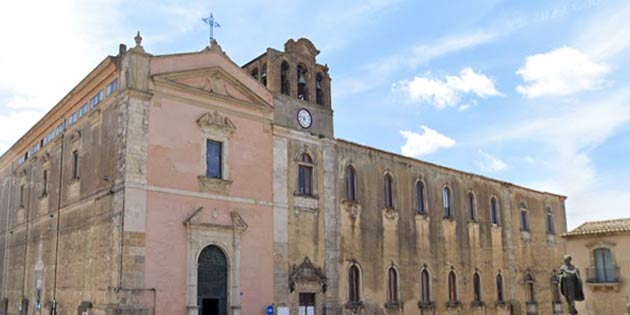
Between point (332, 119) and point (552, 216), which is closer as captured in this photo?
point (332, 119)

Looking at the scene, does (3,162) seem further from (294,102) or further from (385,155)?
(385,155)

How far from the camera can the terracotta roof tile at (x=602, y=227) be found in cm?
2709

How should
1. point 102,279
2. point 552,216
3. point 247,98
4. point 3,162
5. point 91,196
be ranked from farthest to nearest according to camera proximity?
point 552,216 < point 3,162 < point 247,98 < point 91,196 < point 102,279

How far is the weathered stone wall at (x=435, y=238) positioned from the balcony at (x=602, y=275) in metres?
5.58

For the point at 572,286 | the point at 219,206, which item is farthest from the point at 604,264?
the point at 219,206

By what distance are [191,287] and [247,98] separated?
6.79 meters

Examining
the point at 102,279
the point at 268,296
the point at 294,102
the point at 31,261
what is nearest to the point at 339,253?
the point at 268,296

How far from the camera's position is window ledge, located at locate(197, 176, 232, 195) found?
21031mm

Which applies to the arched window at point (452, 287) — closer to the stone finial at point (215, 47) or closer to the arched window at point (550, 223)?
the arched window at point (550, 223)

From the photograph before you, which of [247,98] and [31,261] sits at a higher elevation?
[247,98]

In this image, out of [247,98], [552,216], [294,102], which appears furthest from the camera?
[552,216]

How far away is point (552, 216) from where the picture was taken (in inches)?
1518

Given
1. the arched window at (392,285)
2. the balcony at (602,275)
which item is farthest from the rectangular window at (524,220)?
the arched window at (392,285)

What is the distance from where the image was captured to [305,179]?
24.5 m
